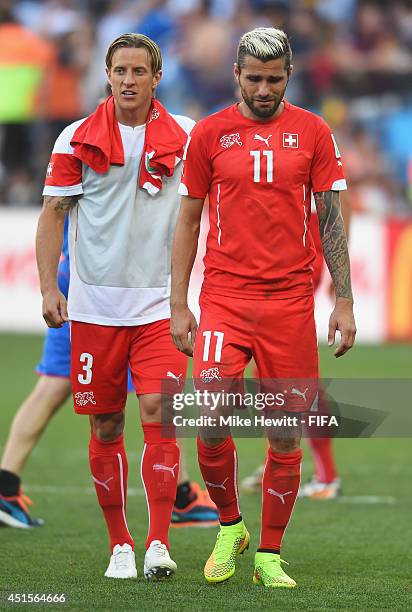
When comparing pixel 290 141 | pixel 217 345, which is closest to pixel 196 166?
pixel 290 141

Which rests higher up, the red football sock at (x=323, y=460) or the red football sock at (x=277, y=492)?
the red football sock at (x=277, y=492)

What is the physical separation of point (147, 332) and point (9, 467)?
73.1 inches

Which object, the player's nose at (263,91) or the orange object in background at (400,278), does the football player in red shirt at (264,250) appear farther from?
the orange object in background at (400,278)

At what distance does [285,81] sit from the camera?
5.44 meters

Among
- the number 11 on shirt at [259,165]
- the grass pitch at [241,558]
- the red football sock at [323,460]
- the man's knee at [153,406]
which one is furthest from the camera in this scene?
the red football sock at [323,460]

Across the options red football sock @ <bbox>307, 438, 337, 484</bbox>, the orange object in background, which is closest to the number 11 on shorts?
red football sock @ <bbox>307, 438, 337, 484</bbox>

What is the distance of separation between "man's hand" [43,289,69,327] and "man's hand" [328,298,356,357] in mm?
1237

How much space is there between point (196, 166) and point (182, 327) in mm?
707

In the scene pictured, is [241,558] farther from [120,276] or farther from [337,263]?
[337,263]

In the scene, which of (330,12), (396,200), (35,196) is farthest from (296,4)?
(35,196)

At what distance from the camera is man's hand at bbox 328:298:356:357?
542 cm

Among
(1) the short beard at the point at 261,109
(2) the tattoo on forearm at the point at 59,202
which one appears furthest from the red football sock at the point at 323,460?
(1) the short beard at the point at 261,109

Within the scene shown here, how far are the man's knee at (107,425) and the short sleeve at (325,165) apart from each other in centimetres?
143

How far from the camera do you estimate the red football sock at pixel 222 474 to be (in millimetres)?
Result: 5605
